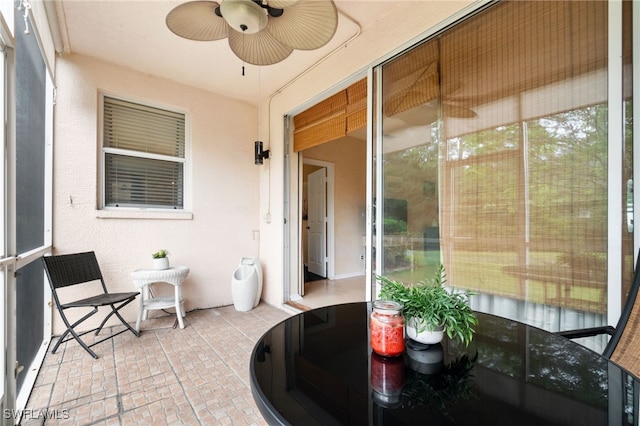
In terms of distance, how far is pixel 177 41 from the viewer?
2.54 metres

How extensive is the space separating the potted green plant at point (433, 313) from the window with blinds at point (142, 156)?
3.20 m

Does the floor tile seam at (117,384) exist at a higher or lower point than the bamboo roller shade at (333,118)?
lower

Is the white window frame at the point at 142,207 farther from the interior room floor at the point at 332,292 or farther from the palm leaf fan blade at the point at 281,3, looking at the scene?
the palm leaf fan blade at the point at 281,3

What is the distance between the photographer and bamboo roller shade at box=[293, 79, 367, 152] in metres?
2.73

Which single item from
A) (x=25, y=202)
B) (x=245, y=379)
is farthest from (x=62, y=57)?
(x=245, y=379)

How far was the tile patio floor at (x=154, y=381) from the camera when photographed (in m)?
1.57

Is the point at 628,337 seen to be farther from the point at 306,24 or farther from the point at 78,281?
the point at 78,281

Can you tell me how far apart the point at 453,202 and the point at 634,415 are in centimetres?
137

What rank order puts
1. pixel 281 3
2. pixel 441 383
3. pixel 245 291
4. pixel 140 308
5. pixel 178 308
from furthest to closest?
1. pixel 245 291
2. pixel 178 308
3. pixel 140 308
4. pixel 281 3
5. pixel 441 383

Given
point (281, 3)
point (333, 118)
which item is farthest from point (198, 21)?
point (333, 118)

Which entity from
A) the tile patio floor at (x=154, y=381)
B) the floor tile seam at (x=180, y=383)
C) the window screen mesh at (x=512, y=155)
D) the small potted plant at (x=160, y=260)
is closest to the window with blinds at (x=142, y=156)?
the small potted plant at (x=160, y=260)

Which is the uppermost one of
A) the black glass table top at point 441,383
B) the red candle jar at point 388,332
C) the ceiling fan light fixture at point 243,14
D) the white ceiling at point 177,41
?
the white ceiling at point 177,41

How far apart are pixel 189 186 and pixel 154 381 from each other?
7.06 feet

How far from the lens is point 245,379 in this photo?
191cm
